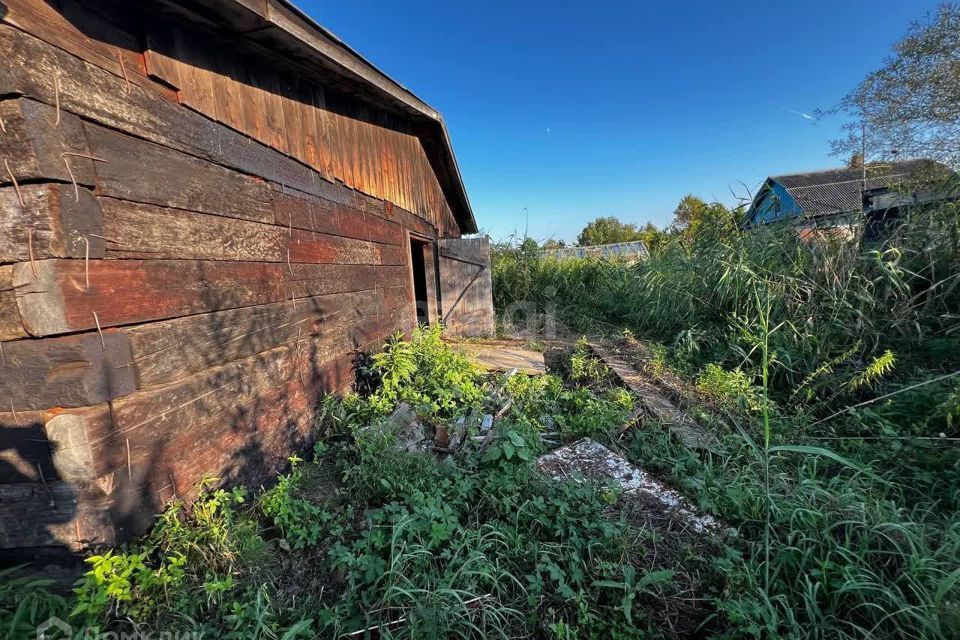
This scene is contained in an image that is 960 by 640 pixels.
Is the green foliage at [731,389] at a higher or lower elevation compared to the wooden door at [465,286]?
lower

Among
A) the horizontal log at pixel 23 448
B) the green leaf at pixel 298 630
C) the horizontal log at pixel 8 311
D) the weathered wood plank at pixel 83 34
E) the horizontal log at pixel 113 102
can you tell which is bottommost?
the green leaf at pixel 298 630

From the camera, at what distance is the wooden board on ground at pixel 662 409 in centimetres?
280

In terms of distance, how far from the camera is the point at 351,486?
7.26 feet

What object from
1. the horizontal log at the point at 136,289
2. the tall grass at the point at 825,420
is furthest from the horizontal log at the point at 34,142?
the tall grass at the point at 825,420

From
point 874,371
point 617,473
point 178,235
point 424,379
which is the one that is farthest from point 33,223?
point 874,371

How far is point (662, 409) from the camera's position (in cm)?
334

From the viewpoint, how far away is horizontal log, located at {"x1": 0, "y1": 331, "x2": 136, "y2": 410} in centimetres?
128

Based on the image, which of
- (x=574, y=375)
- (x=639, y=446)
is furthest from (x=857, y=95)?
(x=639, y=446)

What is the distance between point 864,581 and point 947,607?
0.26 m

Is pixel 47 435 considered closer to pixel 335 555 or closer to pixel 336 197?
pixel 335 555

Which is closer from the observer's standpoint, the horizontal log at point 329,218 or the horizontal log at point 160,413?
the horizontal log at point 160,413

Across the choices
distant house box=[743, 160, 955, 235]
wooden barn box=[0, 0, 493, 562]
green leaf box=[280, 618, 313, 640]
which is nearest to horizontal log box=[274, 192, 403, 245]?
wooden barn box=[0, 0, 493, 562]

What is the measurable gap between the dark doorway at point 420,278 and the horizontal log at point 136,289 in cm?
291

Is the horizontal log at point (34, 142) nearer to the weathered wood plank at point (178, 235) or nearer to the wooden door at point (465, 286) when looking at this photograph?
the weathered wood plank at point (178, 235)
